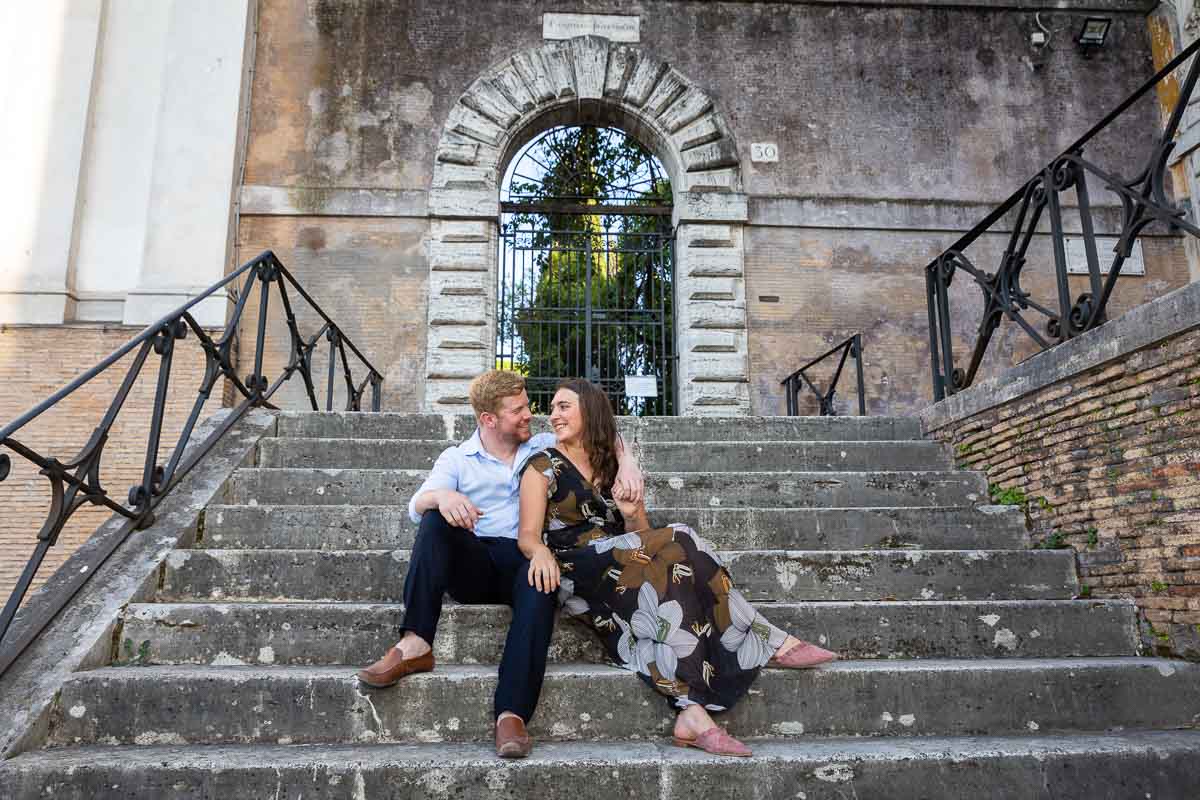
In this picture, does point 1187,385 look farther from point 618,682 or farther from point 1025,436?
point 618,682

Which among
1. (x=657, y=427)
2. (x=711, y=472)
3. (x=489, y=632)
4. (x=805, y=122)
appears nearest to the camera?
(x=489, y=632)

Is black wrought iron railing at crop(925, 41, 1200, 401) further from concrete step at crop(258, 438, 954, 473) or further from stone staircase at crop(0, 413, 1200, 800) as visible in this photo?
stone staircase at crop(0, 413, 1200, 800)

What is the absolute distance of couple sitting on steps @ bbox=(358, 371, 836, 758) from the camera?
255 centimetres

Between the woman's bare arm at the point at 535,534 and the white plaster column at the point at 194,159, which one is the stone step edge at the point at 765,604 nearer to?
the woman's bare arm at the point at 535,534

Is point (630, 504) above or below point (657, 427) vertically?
below

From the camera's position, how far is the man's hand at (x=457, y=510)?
273 cm

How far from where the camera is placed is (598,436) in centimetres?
303

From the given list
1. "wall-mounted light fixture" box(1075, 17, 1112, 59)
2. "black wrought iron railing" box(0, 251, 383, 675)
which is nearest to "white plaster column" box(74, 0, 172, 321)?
"black wrought iron railing" box(0, 251, 383, 675)

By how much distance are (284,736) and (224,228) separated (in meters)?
6.75

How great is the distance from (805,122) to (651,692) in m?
7.74

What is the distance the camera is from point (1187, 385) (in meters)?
3.05

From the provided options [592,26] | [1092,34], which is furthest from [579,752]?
[1092,34]

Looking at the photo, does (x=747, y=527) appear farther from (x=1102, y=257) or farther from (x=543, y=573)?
(x=1102, y=257)

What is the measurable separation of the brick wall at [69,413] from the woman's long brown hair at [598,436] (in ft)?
18.0
